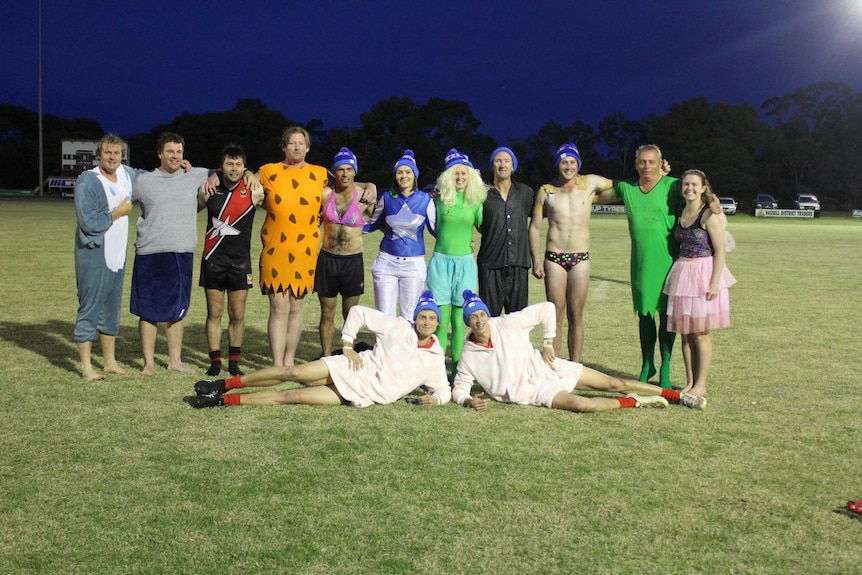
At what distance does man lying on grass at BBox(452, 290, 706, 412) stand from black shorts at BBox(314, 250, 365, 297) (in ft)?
4.90

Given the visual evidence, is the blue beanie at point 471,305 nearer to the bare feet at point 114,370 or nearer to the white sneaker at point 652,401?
the white sneaker at point 652,401

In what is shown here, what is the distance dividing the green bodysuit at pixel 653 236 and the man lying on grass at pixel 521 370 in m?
0.96

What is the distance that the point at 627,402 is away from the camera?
6.63m

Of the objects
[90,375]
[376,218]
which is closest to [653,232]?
[376,218]

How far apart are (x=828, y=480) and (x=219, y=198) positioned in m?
5.34

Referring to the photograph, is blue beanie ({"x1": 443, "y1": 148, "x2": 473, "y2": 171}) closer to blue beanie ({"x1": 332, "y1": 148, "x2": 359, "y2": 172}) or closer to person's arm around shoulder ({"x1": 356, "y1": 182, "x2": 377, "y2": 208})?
person's arm around shoulder ({"x1": 356, "y1": 182, "x2": 377, "y2": 208})

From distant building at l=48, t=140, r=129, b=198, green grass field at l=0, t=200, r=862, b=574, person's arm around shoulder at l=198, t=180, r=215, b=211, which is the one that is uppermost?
distant building at l=48, t=140, r=129, b=198

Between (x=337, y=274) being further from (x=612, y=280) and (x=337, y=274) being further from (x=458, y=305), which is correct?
(x=612, y=280)

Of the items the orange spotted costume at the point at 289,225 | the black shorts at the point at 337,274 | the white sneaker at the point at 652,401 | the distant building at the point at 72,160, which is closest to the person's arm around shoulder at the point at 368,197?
the orange spotted costume at the point at 289,225

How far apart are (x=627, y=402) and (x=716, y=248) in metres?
1.46

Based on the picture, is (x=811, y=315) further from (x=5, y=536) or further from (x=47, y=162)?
(x=47, y=162)

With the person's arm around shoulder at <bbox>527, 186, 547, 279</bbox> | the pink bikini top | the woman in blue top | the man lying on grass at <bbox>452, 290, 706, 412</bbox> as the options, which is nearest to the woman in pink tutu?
the man lying on grass at <bbox>452, 290, 706, 412</bbox>

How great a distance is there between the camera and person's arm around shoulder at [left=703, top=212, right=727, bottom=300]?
6.84m

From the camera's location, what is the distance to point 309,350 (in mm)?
9242
